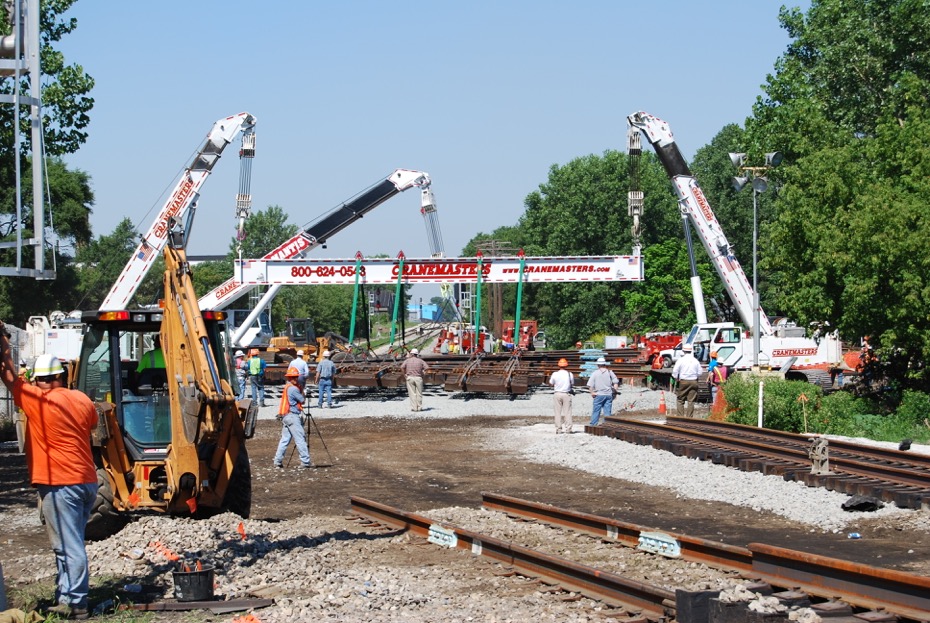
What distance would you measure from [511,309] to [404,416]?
7844 centimetres

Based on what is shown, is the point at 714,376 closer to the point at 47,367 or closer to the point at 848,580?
the point at 848,580

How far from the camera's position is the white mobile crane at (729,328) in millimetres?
36688

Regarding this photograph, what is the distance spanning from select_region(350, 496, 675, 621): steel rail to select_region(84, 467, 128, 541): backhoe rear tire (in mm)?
3077

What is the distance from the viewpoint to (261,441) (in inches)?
953

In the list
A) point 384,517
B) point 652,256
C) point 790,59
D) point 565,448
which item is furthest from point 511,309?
point 384,517

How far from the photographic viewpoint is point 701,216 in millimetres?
41594

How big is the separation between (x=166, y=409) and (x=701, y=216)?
3264 cm

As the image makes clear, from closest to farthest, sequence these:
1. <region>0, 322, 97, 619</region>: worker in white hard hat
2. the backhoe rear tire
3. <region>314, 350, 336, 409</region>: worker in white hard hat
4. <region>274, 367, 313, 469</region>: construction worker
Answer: <region>0, 322, 97, 619</region>: worker in white hard hat → the backhoe rear tire → <region>274, 367, 313, 469</region>: construction worker → <region>314, 350, 336, 409</region>: worker in white hard hat

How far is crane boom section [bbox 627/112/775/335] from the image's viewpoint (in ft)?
133

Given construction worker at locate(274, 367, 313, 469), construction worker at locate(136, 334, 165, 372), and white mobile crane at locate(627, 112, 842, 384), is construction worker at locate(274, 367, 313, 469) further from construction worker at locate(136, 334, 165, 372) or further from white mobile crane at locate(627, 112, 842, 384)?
white mobile crane at locate(627, 112, 842, 384)

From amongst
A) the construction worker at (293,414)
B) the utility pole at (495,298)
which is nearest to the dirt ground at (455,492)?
the construction worker at (293,414)

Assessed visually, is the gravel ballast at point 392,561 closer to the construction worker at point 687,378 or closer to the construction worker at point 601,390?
the construction worker at point 601,390

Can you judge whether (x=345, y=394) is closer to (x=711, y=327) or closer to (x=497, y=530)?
(x=711, y=327)

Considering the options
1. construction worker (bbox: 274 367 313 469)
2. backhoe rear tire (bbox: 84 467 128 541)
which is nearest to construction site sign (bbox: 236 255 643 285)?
construction worker (bbox: 274 367 313 469)
